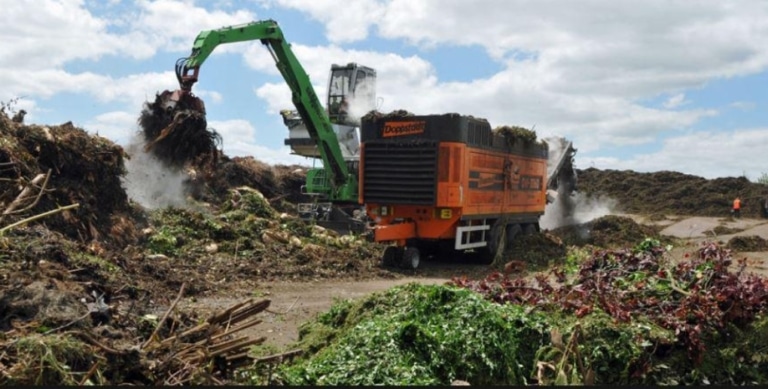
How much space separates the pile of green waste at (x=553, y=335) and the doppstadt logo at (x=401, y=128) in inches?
273

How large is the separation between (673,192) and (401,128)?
1812 cm

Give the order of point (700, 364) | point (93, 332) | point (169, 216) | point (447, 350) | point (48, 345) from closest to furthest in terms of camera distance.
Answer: point (48, 345) < point (93, 332) < point (447, 350) < point (700, 364) < point (169, 216)

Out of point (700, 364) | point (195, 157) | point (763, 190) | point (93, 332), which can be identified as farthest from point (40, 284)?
point (763, 190)

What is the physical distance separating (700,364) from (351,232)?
11.9 meters

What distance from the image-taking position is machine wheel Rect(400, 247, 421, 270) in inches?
548

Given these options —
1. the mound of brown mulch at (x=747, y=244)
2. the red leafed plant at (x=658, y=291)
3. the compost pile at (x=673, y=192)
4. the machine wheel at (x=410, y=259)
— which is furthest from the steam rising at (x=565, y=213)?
the red leafed plant at (x=658, y=291)

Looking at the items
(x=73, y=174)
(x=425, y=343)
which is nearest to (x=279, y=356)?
(x=425, y=343)

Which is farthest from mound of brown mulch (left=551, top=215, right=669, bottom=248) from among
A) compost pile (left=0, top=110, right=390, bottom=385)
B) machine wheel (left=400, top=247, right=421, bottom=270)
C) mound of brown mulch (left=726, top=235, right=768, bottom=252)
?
compost pile (left=0, top=110, right=390, bottom=385)

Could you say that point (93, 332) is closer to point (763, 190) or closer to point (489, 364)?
point (489, 364)

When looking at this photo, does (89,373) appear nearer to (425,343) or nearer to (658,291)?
(425,343)

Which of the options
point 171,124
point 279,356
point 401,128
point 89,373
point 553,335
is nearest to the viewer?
point 89,373

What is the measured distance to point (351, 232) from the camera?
1756 cm

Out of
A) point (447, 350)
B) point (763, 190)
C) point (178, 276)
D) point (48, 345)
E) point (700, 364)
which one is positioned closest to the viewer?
point (48, 345)

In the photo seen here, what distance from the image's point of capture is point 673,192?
94.4ft
